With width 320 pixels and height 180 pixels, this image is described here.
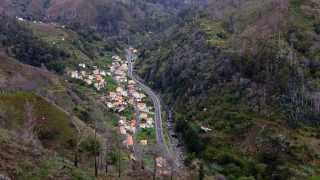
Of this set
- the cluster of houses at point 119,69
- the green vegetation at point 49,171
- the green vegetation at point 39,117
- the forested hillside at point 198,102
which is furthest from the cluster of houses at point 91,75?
the green vegetation at point 49,171

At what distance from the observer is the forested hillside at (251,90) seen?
10175 cm

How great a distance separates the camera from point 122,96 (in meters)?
146

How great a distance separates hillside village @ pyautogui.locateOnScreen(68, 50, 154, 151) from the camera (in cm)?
12319

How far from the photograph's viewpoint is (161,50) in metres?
178

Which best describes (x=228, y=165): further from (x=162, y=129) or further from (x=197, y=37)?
(x=197, y=37)

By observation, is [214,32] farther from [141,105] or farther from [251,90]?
[251,90]

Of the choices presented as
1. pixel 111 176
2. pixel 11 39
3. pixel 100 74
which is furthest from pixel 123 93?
pixel 111 176

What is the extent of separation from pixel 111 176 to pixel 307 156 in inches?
1784

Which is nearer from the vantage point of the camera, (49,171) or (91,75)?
(49,171)

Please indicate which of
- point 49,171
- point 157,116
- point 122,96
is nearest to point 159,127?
point 157,116

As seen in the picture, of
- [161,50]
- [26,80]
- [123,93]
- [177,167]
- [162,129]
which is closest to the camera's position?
[177,167]

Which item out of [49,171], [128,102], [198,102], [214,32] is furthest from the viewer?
Result: [214,32]

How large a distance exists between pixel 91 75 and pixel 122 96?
20.2 metres

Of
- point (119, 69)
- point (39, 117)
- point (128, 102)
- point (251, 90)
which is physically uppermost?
point (119, 69)
